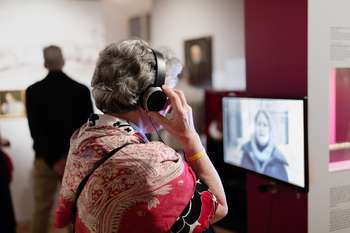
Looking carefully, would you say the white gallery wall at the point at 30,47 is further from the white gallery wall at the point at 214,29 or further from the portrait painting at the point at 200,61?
the portrait painting at the point at 200,61

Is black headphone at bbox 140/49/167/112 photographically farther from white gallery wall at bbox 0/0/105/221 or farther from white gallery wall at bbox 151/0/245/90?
white gallery wall at bbox 151/0/245/90

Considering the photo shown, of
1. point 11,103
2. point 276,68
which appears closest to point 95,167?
point 11,103

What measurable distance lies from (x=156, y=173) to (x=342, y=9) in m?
1.35

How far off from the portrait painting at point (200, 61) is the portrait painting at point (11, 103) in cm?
240

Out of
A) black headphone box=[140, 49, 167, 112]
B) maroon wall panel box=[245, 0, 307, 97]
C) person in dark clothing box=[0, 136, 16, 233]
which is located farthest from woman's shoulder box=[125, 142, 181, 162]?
person in dark clothing box=[0, 136, 16, 233]

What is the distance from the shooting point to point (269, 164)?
1934 mm

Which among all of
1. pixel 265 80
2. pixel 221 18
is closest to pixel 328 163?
pixel 265 80

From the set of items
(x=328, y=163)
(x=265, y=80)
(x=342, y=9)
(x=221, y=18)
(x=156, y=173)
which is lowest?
(x=328, y=163)

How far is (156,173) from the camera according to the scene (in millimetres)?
960

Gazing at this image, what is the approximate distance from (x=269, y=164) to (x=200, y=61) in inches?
97.9

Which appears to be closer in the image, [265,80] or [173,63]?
[173,63]

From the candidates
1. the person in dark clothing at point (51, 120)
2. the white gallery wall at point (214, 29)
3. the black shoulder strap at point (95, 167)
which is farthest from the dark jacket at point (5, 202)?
the white gallery wall at point (214, 29)

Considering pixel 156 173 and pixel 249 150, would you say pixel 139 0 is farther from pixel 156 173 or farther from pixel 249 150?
pixel 156 173

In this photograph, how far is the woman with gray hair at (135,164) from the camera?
3.14 feet
